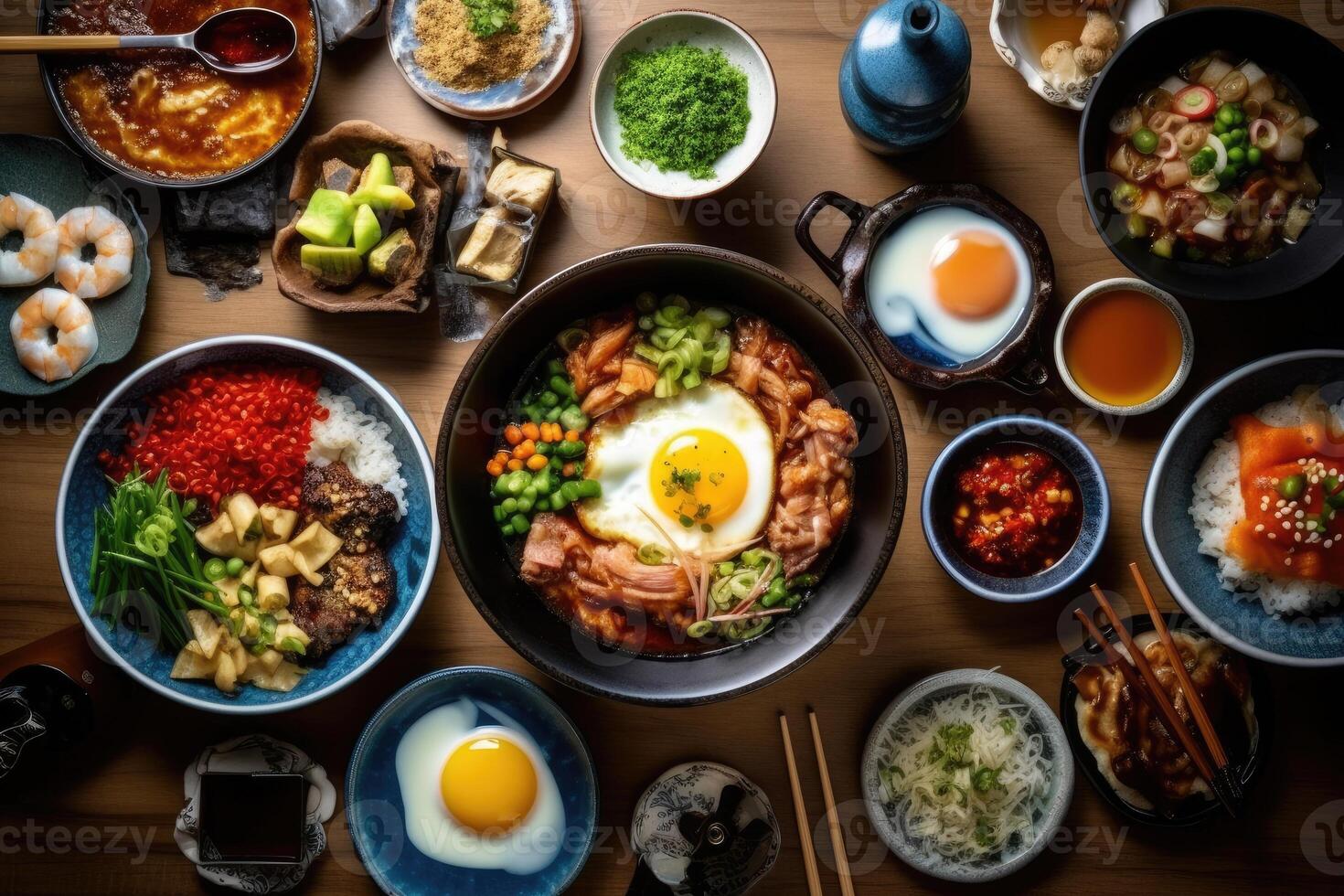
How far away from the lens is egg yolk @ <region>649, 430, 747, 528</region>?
3.10m

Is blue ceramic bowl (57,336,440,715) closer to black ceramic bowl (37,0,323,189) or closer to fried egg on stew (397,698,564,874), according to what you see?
fried egg on stew (397,698,564,874)

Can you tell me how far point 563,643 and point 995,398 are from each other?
1.82 meters

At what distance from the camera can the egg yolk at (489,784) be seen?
324cm

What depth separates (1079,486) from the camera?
3.23 m

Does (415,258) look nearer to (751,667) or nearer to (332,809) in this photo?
(751,667)

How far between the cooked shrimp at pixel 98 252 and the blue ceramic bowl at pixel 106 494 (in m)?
0.41

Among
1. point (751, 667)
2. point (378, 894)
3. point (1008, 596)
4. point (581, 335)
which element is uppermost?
point (581, 335)

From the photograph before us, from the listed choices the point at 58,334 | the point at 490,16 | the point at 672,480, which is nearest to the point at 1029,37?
the point at 490,16

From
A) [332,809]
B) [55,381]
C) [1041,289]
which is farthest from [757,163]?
[332,809]

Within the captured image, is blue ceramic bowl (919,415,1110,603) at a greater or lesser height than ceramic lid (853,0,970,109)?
lesser

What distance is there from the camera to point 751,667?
115 inches

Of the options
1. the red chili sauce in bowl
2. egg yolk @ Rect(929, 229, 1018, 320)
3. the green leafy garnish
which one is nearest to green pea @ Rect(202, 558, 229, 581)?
the green leafy garnish

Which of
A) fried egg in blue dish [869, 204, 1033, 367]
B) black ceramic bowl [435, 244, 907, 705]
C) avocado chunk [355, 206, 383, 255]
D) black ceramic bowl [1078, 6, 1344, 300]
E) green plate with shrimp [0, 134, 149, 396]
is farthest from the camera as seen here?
green plate with shrimp [0, 134, 149, 396]

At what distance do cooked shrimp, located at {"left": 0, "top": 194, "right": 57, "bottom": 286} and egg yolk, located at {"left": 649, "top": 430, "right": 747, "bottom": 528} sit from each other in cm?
234
